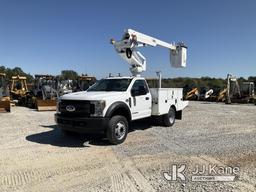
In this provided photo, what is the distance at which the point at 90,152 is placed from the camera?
23.1 ft

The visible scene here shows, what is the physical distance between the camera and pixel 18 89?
23.6 metres

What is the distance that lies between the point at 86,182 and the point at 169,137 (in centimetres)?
441

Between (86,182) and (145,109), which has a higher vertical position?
(145,109)

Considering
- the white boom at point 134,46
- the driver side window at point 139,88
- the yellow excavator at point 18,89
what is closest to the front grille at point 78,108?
the driver side window at point 139,88

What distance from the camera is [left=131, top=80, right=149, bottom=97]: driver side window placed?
899 cm

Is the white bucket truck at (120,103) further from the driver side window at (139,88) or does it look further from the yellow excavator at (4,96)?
the yellow excavator at (4,96)

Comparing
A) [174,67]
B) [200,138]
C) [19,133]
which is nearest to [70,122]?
[19,133]

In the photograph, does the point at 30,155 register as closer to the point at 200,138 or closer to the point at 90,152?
the point at 90,152

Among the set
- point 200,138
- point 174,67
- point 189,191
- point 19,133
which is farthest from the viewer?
point 174,67

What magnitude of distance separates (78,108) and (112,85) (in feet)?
6.15

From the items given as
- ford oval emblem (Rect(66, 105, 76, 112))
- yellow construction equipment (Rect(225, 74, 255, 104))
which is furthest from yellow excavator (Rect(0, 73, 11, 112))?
yellow construction equipment (Rect(225, 74, 255, 104))

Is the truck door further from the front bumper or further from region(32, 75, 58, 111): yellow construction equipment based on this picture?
region(32, 75, 58, 111): yellow construction equipment

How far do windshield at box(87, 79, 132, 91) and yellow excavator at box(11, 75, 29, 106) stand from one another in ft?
42.8

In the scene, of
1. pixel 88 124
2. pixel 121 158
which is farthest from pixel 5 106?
pixel 121 158
